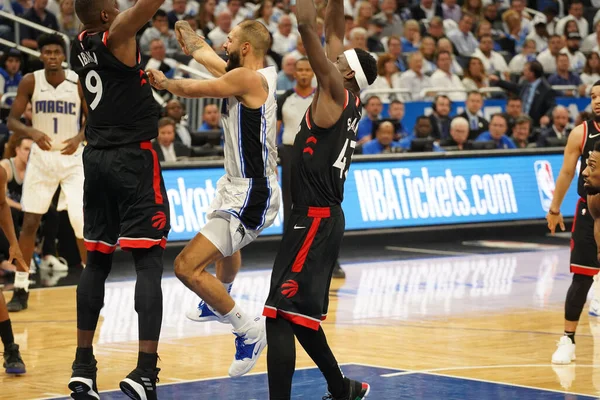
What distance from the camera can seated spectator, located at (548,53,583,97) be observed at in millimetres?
20422

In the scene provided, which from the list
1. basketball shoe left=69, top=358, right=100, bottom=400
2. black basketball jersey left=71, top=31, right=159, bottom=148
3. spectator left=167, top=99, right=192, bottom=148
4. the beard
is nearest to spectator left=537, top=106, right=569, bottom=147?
spectator left=167, top=99, right=192, bottom=148

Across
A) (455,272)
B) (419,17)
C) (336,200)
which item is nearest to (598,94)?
(336,200)

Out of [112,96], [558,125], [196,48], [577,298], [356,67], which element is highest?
[356,67]

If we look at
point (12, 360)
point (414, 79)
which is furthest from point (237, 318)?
point (414, 79)

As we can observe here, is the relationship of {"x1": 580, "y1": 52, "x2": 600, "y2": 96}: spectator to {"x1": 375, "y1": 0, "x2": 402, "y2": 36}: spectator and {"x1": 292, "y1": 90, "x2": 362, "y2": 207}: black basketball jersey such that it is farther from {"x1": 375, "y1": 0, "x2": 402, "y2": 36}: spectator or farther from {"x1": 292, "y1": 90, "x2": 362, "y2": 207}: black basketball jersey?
{"x1": 292, "y1": 90, "x2": 362, "y2": 207}: black basketball jersey

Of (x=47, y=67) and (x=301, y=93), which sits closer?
(x=47, y=67)

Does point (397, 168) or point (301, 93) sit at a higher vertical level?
point (301, 93)

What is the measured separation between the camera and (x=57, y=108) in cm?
1120

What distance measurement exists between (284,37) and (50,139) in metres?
8.47

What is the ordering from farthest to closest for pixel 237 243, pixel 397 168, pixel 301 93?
pixel 397 168 < pixel 301 93 < pixel 237 243

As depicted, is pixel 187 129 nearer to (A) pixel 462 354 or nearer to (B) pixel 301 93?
(B) pixel 301 93

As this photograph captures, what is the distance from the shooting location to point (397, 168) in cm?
1546

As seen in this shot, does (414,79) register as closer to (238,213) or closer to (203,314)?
(203,314)

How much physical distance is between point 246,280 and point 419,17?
35.1ft
